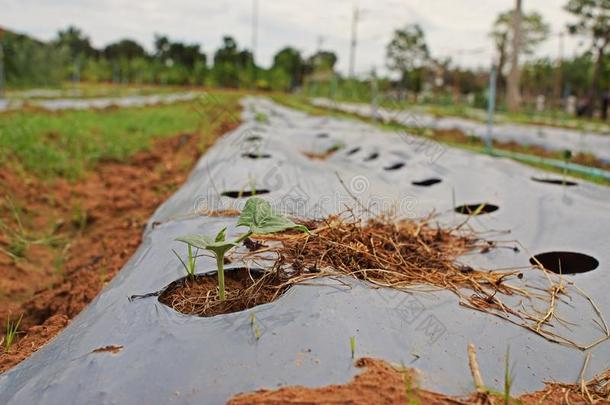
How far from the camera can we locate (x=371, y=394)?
1221mm

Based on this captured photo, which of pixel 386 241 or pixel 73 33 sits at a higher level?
pixel 73 33

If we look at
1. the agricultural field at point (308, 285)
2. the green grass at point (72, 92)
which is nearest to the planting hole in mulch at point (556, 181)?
the agricultural field at point (308, 285)

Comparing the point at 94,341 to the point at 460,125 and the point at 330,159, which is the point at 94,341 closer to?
the point at 330,159

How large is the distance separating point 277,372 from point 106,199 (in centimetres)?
395

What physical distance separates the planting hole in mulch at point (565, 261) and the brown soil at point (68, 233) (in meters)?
2.07

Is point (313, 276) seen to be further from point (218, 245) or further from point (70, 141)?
point (70, 141)

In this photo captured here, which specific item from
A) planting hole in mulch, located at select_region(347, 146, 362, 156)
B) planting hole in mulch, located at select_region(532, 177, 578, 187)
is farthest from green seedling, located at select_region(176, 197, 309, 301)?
planting hole in mulch, located at select_region(347, 146, 362, 156)

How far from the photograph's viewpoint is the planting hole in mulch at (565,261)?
95.6 inches

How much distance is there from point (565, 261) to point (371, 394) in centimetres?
169

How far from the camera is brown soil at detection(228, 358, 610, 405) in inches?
47.4

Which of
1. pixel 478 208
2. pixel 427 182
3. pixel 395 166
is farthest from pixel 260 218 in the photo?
pixel 395 166

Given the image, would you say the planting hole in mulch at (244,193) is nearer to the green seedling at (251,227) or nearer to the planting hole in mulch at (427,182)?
the planting hole in mulch at (427,182)

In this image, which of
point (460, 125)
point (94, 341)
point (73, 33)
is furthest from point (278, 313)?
point (73, 33)

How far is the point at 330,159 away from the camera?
222 inches
